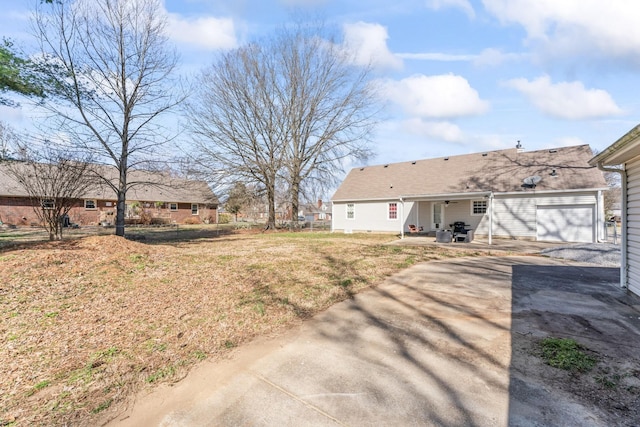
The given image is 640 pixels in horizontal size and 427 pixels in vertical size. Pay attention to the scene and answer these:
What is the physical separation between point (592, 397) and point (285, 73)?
2311 cm

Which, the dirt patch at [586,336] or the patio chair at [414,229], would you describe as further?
the patio chair at [414,229]

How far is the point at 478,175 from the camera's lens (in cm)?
1723

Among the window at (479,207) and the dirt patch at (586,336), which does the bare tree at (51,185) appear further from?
the window at (479,207)

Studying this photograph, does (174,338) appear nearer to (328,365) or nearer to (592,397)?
(328,365)

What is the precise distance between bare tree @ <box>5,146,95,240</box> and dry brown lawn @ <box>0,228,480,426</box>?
191 cm

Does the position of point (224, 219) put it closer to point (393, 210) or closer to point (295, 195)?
point (295, 195)

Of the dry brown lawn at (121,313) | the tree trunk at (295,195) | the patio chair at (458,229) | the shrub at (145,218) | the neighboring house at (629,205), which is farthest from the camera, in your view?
the shrub at (145,218)

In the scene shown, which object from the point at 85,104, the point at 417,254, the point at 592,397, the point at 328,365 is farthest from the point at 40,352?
the point at 85,104

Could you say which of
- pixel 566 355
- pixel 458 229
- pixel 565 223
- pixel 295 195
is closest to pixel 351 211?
pixel 295 195

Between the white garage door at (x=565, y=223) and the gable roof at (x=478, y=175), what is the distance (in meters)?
1.04

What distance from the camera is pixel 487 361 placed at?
10.1 feet

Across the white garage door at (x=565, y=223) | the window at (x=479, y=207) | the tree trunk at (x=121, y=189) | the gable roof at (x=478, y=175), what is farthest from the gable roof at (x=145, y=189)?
the white garage door at (x=565, y=223)

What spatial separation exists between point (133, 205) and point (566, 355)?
32.3 meters

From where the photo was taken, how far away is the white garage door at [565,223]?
13.6m
